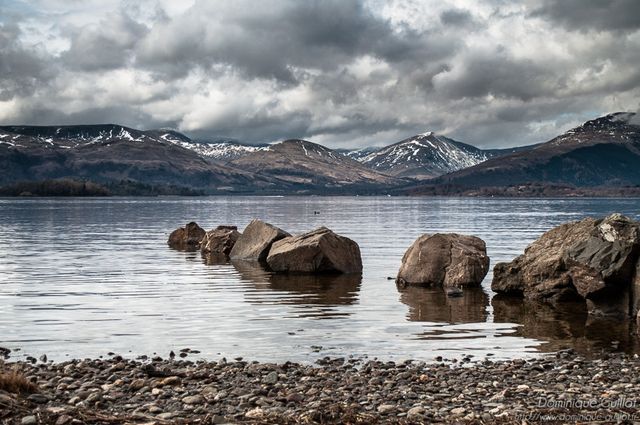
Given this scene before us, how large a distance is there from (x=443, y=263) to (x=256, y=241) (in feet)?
57.1

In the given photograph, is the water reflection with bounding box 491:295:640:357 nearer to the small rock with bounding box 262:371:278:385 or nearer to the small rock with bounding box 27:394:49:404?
the small rock with bounding box 262:371:278:385

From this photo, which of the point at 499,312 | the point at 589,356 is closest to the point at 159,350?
the point at 589,356

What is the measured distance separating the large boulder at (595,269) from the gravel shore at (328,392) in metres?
7.91

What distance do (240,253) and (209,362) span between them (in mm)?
33367

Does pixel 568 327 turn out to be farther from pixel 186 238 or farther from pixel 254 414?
pixel 186 238

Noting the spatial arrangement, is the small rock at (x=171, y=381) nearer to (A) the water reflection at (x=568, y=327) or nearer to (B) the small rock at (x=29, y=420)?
(B) the small rock at (x=29, y=420)

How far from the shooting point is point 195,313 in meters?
28.4

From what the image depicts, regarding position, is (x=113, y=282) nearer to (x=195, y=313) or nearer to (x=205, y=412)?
(x=195, y=313)

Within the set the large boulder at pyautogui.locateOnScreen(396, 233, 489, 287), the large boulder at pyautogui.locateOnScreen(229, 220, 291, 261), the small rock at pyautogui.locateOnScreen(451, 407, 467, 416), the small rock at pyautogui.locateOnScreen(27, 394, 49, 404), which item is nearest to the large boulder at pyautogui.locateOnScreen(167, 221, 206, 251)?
the large boulder at pyautogui.locateOnScreen(229, 220, 291, 261)

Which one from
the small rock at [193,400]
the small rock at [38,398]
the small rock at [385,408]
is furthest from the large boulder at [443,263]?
the small rock at [38,398]

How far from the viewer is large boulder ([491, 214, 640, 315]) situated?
26828 millimetres

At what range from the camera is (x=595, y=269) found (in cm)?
2734

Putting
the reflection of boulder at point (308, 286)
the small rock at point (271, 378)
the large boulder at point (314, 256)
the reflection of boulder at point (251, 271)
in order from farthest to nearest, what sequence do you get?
the large boulder at point (314, 256), the reflection of boulder at point (251, 271), the reflection of boulder at point (308, 286), the small rock at point (271, 378)

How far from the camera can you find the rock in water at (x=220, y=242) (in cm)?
5734
